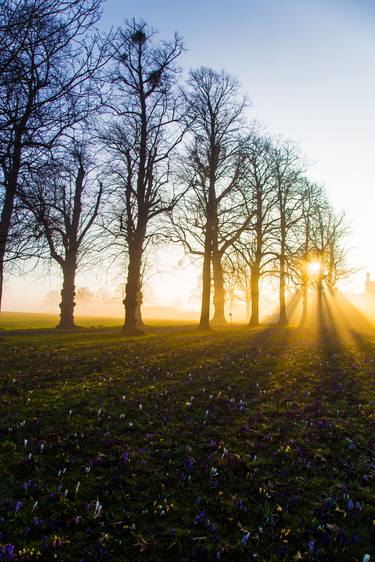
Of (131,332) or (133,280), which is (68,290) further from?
(133,280)

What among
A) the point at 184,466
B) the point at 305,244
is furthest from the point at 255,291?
the point at 184,466

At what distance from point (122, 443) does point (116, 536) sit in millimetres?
2791

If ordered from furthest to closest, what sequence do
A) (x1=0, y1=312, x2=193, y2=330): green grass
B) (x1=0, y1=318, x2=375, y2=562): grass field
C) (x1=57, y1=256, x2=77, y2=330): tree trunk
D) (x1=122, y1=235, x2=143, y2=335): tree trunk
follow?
(x1=0, y1=312, x2=193, y2=330): green grass → (x1=57, y1=256, x2=77, y2=330): tree trunk → (x1=122, y1=235, x2=143, y2=335): tree trunk → (x1=0, y1=318, x2=375, y2=562): grass field

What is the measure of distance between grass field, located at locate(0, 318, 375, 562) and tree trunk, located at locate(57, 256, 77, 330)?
2282 centimetres

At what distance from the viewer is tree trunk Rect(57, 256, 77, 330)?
117ft

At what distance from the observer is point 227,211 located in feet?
100

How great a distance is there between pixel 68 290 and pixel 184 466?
104 ft

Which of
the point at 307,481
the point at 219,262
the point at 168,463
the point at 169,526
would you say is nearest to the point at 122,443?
the point at 168,463

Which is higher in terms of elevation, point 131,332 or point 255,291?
point 255,291

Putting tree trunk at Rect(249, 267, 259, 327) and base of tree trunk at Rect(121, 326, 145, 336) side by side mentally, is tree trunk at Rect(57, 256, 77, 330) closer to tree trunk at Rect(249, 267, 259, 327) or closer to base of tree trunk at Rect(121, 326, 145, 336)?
base of tree trunk at Rect(121, 326, 145, 336)

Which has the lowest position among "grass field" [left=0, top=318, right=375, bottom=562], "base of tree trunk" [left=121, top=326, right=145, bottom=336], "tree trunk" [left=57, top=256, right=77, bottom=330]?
"grass field" [left=0, top=318, right=375, bottom=562]

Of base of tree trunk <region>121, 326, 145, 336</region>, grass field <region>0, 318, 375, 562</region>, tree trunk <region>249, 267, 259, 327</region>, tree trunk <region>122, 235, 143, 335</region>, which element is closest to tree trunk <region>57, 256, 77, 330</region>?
base of tree trunk <region>121, 326, 145, 336</region>

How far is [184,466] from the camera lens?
6430 mm

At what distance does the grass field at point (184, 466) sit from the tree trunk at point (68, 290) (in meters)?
22.8
